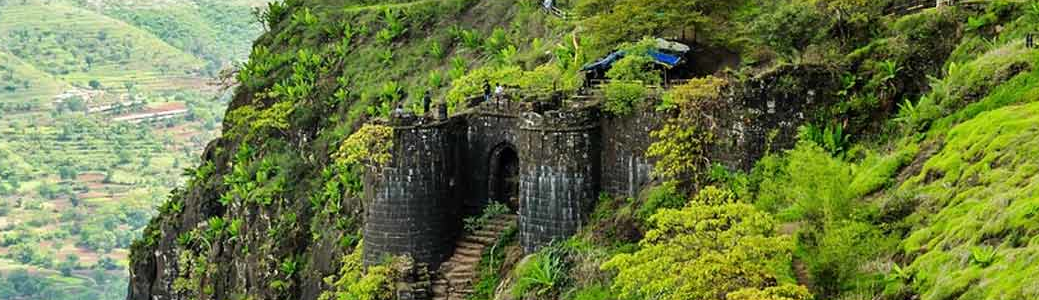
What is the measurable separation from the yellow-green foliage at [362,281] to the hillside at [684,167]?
0.25 feet

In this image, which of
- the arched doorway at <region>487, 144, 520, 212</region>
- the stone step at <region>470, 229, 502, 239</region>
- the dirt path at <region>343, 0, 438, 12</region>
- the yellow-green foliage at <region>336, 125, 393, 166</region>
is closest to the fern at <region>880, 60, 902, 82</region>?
the arched doorway at <region>487, 144, 520, 212</region>

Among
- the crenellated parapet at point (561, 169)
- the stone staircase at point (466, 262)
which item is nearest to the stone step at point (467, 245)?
the stone staircase at point (466, 262)

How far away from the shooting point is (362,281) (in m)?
35.5

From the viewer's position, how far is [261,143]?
5584 cm

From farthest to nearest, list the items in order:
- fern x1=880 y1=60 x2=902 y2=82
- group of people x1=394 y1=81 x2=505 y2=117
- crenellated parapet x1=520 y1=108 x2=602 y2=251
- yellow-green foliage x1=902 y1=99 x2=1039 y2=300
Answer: group of people x1=394 y1=81 x2=505 y2=117, crenellated parapet x1=520 y1=108 x2=602 y2=251, fern x1=880 y1=60 x2=902 y2=82, yellow-green foliage x1=902 y1=99 x2=1039 y2=300

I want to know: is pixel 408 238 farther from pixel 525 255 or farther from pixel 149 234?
pixel 149 234

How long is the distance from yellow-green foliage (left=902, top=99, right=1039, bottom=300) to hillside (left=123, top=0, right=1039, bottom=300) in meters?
0.05

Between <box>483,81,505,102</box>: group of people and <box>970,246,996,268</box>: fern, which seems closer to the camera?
<box>970,246,996,268</box>: fern

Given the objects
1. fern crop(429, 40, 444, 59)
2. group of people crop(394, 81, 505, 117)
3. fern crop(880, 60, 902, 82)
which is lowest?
group of people crop(394, 81, 505, 117)

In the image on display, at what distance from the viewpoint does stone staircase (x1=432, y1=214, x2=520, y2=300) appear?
35.1 meters

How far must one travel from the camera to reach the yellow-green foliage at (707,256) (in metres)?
22.5

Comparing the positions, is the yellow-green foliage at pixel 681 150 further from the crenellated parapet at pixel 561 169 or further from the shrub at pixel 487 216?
the shrub at pixel 487 216

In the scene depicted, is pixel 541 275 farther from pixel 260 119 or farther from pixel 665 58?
pixel 260 119

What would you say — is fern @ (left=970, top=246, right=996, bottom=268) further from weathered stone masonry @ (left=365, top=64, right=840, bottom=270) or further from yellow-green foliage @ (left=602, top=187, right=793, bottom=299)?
weathered stone masonry @ (left=365, top=64, right=840, bottom=270)
